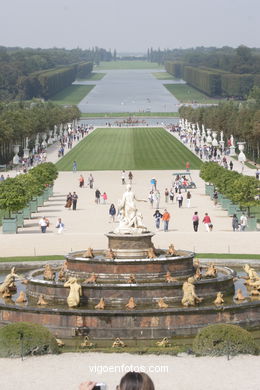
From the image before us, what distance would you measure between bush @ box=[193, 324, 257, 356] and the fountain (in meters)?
2.71

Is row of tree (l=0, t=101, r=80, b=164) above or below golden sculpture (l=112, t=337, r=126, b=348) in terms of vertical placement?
below

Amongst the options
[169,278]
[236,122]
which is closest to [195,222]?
[169,278]

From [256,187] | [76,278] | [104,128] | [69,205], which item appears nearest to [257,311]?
[76,278]

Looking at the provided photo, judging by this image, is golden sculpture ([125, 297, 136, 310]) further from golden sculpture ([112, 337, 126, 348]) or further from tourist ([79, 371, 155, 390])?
tourist ([79, 371, 155, 390])

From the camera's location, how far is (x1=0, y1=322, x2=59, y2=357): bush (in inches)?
800

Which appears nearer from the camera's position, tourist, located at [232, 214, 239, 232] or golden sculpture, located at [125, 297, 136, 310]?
golden sculpture, located at [125, 297, 136, 310]

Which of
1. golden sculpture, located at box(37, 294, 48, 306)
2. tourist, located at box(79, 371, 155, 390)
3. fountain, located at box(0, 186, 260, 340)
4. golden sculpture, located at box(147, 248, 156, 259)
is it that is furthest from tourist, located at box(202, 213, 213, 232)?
tourist, located at box(79, 371, 155, 390)

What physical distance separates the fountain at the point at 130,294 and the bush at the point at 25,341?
2.66m

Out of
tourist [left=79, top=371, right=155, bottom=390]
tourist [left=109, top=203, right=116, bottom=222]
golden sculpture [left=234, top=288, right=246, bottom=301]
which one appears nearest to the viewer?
tourist [left=79, top=371, right=155, bottom=390]

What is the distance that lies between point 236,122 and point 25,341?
80230 millimetres

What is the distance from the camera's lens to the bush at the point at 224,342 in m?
20.1

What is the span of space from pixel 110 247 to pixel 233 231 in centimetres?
1429

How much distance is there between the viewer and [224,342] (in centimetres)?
2011

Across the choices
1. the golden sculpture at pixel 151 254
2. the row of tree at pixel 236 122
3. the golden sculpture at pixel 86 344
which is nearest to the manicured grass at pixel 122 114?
the row of tree at pixel 236 122
